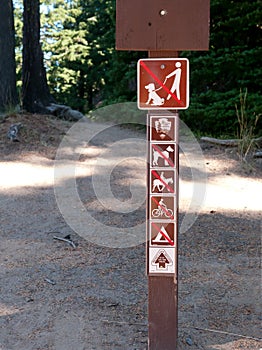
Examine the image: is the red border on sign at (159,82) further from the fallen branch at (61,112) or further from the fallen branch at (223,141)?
the fallen branch at (61,112)

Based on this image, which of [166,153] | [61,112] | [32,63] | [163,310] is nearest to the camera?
[166,153]

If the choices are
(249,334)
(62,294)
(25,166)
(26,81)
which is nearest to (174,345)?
(249,334)

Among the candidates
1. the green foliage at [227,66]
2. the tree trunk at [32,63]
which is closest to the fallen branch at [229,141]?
the green foliage at [227,66]

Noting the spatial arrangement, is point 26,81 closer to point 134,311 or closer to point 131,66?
point 131,66

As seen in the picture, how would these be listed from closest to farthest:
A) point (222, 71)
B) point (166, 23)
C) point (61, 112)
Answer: point (166, 23)
point (222, 71)
point (61, 112)

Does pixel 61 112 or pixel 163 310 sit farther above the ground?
pixel 61 112

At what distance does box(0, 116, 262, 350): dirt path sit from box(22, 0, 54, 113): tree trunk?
11.1ft

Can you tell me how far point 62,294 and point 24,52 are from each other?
766cm

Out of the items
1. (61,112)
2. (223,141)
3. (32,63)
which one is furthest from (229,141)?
(32,63)

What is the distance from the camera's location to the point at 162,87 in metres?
2.53

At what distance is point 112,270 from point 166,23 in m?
2.34

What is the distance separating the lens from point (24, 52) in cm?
1022

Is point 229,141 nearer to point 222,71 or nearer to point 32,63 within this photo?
point 222,71

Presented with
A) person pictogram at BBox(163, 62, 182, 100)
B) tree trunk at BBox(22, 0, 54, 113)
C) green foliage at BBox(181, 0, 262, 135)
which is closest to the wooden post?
person pictogram at BBox(163, 62, 182, 100)
